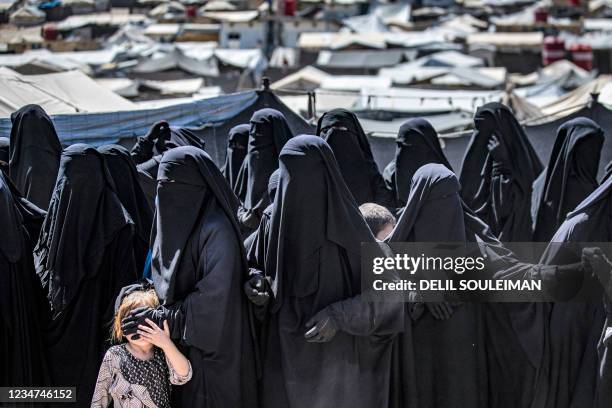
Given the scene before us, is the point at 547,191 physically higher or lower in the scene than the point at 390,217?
lower

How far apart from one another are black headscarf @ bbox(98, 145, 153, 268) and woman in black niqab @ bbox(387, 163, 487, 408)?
1.36 metres

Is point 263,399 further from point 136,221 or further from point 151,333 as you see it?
point 136,221

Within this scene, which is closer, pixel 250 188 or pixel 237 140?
pixel 250 188

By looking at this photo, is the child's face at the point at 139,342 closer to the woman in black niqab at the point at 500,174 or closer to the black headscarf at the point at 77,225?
the black headscarf at the point at 77,225

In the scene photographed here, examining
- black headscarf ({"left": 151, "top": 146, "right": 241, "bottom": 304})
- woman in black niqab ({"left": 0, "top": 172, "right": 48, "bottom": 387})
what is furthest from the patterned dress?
woman in black niqab ({"left": 0, "top": 172, "right": 48, "bottom": 387})

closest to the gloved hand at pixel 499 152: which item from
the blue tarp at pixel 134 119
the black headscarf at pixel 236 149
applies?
the black headscarf at pixel 236 149

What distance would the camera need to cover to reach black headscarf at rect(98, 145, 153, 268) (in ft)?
16.9

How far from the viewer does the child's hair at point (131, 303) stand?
391 cm

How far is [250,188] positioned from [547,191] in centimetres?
207

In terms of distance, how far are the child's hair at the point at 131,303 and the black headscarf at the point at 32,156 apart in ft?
9.72

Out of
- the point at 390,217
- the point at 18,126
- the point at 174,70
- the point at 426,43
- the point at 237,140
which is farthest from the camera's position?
the point at 426,43

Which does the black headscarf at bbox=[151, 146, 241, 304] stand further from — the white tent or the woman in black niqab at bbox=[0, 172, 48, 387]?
the white tent

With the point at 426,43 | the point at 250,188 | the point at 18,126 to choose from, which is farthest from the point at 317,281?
the point at 426,43

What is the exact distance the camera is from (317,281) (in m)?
4.10
